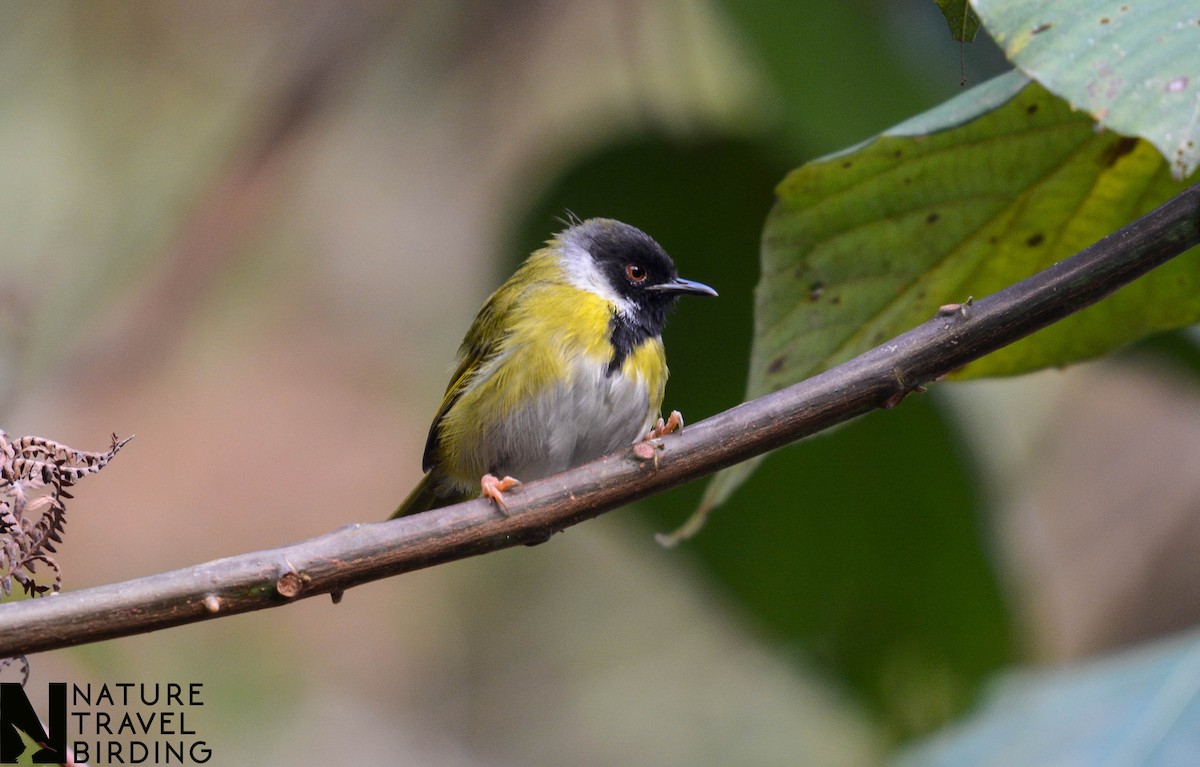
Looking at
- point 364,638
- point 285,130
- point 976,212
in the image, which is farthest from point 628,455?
point 364,638

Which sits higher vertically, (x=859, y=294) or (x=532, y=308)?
(x=532, y=308)

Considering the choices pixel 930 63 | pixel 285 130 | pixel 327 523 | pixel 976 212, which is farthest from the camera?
Answer: pixel 327 523

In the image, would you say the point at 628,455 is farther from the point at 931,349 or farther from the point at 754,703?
the point at 754,703

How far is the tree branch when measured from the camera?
1.50 m

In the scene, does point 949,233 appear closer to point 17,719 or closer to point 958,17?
point 958,17

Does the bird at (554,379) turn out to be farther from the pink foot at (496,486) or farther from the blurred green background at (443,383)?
the pink foot at (496,486)

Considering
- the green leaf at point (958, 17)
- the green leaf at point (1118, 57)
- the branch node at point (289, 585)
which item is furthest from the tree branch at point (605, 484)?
the green leaf at point (958, 17)

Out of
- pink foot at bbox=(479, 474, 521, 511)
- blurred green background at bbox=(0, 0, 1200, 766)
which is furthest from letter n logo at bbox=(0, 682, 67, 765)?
blurred green background at bbox=(0, 0, 1200, 766)

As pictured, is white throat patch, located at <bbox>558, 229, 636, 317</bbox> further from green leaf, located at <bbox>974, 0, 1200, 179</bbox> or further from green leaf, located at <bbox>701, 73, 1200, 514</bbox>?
green leaf, located at <bbox>974, 0, 1200, 179</bbox>

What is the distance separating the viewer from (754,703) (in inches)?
254

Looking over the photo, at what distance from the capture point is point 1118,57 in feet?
4.77

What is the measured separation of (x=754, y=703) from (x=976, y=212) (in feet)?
15.7

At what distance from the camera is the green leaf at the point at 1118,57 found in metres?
1.37

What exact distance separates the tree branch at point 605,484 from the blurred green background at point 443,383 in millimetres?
1424
